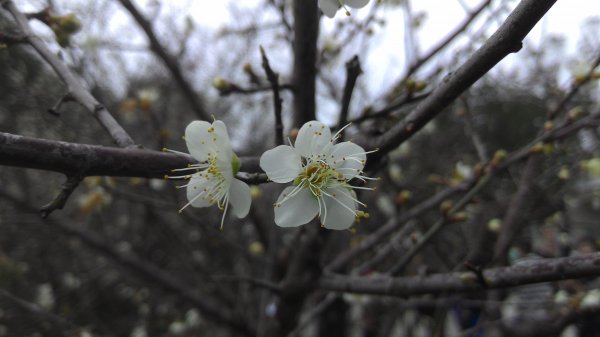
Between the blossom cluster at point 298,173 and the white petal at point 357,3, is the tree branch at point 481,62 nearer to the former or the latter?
the blossom cluster at point 298,173

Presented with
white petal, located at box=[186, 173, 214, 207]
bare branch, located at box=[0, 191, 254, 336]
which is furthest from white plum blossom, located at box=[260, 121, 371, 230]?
bare branch, located at box=[0, 191, 254, 336]

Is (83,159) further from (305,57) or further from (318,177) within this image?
(305,57)

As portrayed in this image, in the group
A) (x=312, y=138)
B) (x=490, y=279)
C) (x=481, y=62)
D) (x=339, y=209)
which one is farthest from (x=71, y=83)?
(x=490, y=279)

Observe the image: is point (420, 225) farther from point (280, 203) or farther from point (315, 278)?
point (280, 203)

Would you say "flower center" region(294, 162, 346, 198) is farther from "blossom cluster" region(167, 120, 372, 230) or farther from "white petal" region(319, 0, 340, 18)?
"white petal" region(319, 0, 340, 18)

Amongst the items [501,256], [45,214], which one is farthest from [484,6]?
[45,214]
